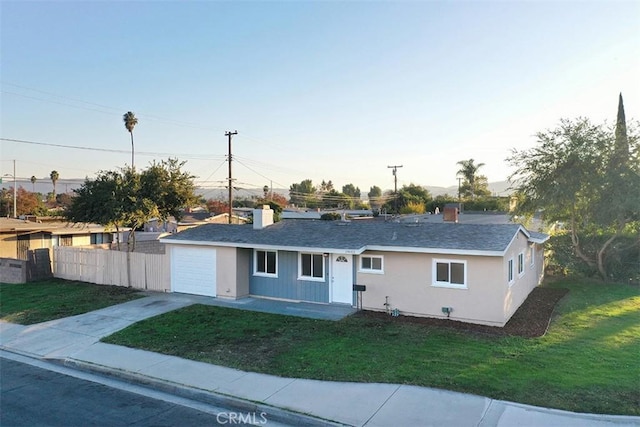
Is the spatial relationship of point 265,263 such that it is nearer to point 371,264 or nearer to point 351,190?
point 371,264

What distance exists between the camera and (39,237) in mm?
27172

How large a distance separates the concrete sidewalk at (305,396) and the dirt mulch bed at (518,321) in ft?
17.1

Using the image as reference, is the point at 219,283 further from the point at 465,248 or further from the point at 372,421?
the point at 372,421

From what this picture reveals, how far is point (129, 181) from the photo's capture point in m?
21.6

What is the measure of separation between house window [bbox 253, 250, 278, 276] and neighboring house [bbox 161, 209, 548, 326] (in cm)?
4

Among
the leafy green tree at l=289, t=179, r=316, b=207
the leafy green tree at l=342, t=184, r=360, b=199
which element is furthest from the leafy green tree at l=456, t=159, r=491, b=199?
the leafy green tree at l=342, t=184, r=360, b=199

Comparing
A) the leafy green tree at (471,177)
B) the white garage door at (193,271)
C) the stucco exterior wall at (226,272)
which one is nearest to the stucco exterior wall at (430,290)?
the stucco exterior wall at (226,272)

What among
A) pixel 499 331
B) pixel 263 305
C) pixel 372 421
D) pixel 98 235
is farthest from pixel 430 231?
pixel 98 235

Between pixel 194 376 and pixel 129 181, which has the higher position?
pixel 129 181

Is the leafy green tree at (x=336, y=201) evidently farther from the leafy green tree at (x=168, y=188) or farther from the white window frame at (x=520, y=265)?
the white window frame at (x=520, y=265)

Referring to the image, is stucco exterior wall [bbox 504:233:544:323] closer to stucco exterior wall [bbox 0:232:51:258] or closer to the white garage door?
the white garage door

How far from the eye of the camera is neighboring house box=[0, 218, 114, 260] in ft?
84.2

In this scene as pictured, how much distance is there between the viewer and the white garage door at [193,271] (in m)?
18.1

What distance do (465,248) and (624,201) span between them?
1246 centimetres
